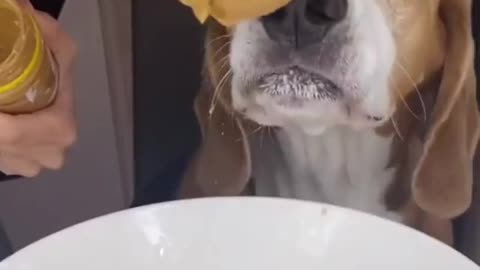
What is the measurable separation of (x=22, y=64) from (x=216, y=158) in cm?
20

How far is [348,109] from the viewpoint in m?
0.74

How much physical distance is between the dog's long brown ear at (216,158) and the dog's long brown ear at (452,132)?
0.14 meters

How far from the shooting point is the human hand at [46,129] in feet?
2.49

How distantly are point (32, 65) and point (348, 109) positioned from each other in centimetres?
22

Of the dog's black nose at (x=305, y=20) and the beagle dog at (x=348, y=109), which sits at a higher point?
the dog's black nose at (x=305, y=20)

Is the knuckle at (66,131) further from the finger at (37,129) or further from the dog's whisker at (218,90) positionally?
the dog's whisker at (218,90)

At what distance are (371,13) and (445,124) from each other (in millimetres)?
113

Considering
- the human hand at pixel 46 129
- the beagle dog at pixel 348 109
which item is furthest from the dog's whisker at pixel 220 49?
the human hand at pixel 46 129

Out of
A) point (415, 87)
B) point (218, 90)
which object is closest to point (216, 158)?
point (218, 90)

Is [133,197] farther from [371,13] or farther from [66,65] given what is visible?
[371,13]

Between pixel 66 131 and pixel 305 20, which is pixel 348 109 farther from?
pixel 66 131

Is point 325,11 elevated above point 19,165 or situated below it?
above

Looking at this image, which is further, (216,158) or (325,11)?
(216,158)

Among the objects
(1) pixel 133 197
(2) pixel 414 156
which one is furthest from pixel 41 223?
(2) pixel 414 156
